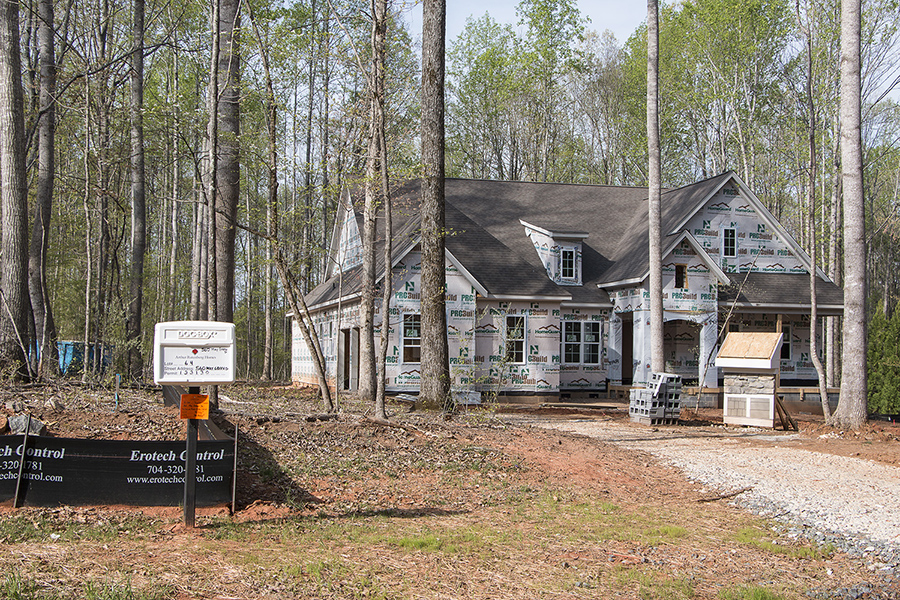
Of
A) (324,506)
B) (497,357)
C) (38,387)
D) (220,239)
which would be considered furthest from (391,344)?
(324,506)

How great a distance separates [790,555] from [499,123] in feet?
Result: 121

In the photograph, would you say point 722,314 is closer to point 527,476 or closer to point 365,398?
point 365,398

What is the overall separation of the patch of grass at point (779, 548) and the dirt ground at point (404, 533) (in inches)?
0.7

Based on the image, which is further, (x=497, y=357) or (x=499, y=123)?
(x=499, y=123)

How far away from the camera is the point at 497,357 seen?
882 inches

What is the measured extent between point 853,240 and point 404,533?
12316mm

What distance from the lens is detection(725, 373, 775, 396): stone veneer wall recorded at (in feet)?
53.2

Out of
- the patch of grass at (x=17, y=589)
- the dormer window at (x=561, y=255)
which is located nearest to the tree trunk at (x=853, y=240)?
the dormer window at (x=561, y=255)

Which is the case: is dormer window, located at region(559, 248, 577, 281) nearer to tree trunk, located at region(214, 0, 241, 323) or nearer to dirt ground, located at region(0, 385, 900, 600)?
tree trunk, located at region(214, 0, 241, 323)

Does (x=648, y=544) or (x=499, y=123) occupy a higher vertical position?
(x=499, y=123)

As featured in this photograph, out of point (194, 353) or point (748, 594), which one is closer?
point (748, 594)

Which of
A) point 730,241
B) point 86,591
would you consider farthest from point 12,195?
point 730,241

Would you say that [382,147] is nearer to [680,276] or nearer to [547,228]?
[547,228]

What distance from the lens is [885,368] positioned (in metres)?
25.6
